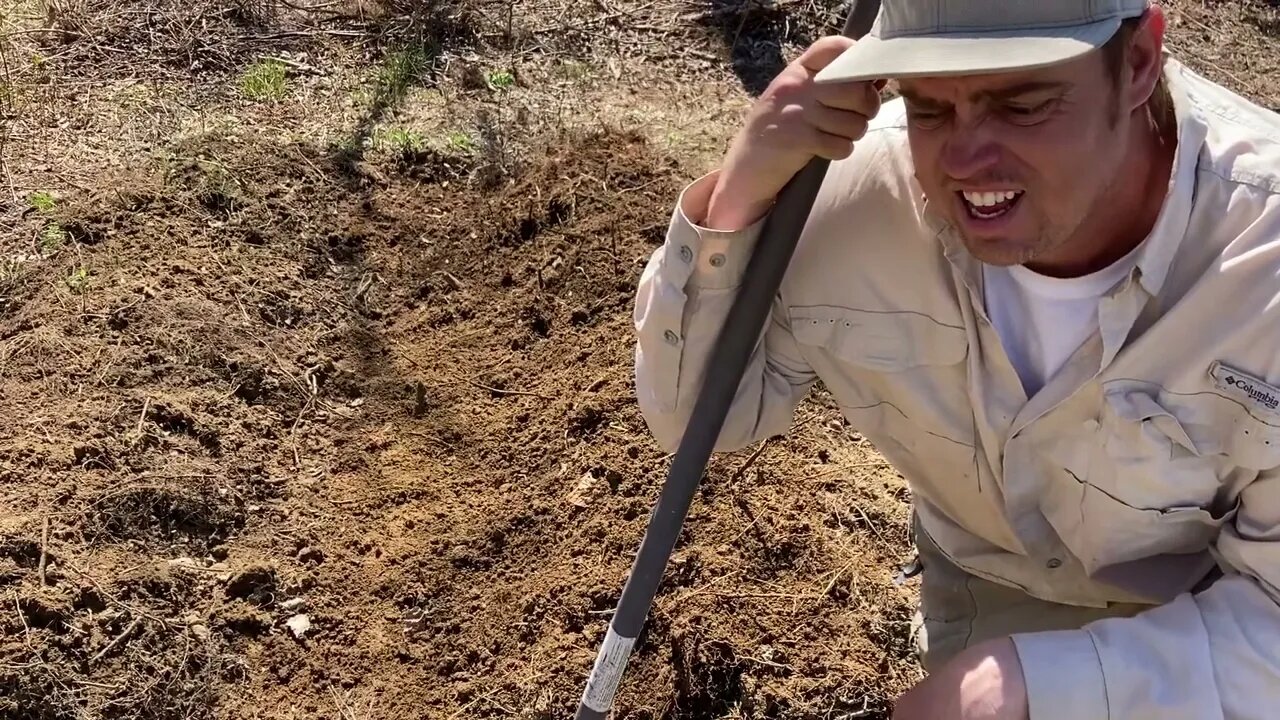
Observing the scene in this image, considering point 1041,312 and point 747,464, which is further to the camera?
point 747,464

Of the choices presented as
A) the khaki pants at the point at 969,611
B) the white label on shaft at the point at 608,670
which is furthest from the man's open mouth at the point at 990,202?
the white label on shaft at the point at 608,670

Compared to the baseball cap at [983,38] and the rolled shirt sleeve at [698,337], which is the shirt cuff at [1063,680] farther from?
the baseball cap at [983,38]

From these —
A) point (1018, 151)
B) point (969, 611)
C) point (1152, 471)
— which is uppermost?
point (1018, 151)

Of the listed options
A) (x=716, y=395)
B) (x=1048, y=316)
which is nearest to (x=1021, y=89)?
(x=1048, y=316)

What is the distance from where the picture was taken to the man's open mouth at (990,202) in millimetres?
Result: 1597

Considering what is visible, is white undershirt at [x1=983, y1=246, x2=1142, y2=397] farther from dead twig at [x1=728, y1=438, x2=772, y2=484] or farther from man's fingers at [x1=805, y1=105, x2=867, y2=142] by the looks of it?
dead twig at [x1=728, y1=438, x2=772, y2=484]

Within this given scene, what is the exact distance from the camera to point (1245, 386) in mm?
1666

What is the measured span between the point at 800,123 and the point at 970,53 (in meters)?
0.30

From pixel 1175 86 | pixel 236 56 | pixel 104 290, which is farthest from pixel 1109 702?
pixel 236 56

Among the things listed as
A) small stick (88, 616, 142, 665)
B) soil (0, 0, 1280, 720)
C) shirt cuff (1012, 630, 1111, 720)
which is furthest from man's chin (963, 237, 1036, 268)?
small stick (88, 616, 142, 665)

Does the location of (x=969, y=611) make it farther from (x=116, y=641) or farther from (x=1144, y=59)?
(x=116, y=641)

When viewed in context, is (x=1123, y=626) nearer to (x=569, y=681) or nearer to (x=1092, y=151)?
(x=1092, y=151)

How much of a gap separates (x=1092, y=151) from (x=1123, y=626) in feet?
2.56

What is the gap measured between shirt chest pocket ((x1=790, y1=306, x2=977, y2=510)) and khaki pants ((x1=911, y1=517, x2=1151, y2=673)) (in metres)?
0.29
